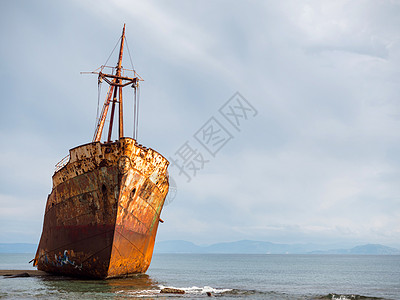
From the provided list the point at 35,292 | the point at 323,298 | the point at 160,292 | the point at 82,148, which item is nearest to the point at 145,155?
the point at 82,148

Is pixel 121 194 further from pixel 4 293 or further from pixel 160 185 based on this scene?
pixel 4 293

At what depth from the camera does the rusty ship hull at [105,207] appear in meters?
15.3

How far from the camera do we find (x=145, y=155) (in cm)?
1652

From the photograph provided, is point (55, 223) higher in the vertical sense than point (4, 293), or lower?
higher

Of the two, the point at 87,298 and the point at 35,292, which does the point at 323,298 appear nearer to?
the point at 87,298

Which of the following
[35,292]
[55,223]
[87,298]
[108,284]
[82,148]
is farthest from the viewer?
[55,223]

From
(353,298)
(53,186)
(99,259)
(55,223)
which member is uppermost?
(53,186)

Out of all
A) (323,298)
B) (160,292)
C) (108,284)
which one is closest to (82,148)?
(108,284)

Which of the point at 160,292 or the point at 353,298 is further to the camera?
the point at 353,298

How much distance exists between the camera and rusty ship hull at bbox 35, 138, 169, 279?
602 inches

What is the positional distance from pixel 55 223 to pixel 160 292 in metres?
7.10

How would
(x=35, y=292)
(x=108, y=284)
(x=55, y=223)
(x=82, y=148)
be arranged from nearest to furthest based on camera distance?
(x=35, y=292) < (x=108, y=284) < (x=82, y=148) < (x=55, y=223)

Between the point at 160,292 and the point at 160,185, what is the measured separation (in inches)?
215

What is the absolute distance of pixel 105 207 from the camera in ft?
50.6
